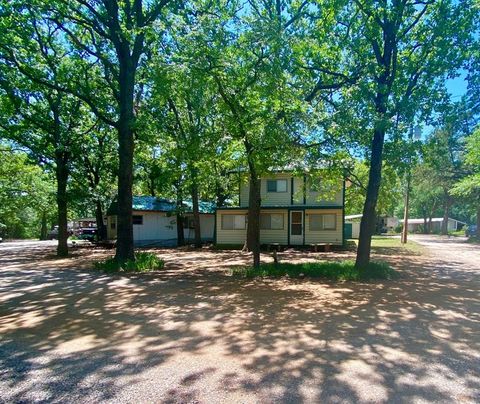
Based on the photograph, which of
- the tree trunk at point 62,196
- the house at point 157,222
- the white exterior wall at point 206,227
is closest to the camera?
the tree trunk at point 62,196

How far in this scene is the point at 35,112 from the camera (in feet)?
59.5

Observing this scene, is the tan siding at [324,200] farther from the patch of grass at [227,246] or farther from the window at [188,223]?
the window at [188,223]

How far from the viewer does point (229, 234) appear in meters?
23.8

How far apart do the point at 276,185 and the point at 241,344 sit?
18503 millimetres

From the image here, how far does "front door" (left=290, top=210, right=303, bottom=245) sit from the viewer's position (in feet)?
75.0

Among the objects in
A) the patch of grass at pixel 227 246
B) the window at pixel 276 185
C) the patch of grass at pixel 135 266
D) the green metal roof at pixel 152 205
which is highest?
the window at pixel 276 185

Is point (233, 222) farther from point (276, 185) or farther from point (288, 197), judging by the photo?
point (288, 197)

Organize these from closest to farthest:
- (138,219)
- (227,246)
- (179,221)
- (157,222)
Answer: (227,246) < (179,221) < (138,219) < (157,222)

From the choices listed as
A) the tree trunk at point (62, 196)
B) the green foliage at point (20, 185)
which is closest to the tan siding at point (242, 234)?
the tree trunk at point (62, 196)

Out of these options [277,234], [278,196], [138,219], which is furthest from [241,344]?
[138,219]

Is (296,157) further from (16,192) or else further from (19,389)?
(16,192)

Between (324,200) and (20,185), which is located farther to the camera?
(20,185)

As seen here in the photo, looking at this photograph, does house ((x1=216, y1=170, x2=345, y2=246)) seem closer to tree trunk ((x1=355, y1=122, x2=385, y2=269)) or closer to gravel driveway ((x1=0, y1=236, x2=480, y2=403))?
tree trunk ((x1=355, y1=122, x2=385, y2=269))

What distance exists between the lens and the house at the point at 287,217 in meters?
22.4
